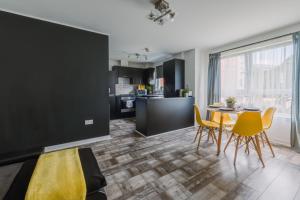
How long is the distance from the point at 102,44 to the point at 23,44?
137 centimetres

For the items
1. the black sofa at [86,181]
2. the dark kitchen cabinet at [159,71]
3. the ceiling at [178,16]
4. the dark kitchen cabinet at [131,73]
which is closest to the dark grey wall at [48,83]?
the ceiling at [178,16]

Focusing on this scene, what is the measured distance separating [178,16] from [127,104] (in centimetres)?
401

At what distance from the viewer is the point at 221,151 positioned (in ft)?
8.68

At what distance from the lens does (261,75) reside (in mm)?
3221

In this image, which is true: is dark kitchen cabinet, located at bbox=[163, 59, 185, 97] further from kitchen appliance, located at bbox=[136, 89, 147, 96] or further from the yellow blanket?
the yellow blanket

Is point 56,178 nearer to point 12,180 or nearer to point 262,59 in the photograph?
point 12,180

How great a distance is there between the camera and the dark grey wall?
228 cm

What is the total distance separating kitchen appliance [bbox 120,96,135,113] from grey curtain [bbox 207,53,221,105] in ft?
10.3

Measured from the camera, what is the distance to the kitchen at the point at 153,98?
3.52m

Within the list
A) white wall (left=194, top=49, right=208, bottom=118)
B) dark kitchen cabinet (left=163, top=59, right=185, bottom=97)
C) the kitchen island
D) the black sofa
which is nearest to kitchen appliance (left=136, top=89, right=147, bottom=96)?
dark kitchen cabinet (left=163, top=59, right=185, bottom=97)

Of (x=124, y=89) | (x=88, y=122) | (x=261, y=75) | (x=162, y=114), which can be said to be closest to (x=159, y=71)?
(x=124, y=89)

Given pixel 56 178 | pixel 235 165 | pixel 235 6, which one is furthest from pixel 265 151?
pixel 56 178

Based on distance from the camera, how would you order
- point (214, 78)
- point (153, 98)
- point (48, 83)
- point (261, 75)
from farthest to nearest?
point (214, 78) < point (153, 98) < point (261, 75) < point (48, 83)

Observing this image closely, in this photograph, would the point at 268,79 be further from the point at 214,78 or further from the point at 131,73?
the point at 131,73
